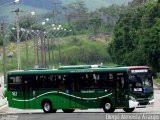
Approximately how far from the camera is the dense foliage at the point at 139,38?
96.6 metres

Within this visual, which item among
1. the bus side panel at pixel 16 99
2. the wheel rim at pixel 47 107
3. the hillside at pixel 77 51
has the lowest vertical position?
the wheel rim at pixel 47 107

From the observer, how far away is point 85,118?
35688 mm

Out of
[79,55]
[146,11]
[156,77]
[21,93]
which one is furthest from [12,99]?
[79,55]

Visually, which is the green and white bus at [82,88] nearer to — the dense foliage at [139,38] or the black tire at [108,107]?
the black tire at [108,107]

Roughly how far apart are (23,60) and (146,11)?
35313 millimetres

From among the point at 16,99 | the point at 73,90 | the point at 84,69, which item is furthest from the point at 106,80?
the point at 16,99

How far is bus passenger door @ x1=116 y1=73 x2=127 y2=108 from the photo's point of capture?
131ft

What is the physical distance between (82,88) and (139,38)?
72.5 m

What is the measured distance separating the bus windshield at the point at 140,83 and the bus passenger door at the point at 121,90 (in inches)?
15.1

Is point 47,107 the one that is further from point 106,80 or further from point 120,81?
point 120,81

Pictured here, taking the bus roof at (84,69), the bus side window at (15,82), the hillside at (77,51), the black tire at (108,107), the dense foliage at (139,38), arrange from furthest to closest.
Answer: the hillside at (77,51)
the dense foliage at (139,38)
the bus side window at (15,82)
the black tire at (108,107)
the bus roof at (84,69)

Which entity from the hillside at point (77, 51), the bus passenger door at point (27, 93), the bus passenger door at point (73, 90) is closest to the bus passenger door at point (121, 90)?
the bus passenger door at point (73, 90)

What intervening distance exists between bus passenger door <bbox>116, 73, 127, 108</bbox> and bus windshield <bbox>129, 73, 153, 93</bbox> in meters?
0.38

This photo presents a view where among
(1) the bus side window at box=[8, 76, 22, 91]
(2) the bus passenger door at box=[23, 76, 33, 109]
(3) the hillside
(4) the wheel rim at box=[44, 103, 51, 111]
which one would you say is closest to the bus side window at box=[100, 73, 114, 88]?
(4) the wheel rim at box=[44, 103, 51, 111]
